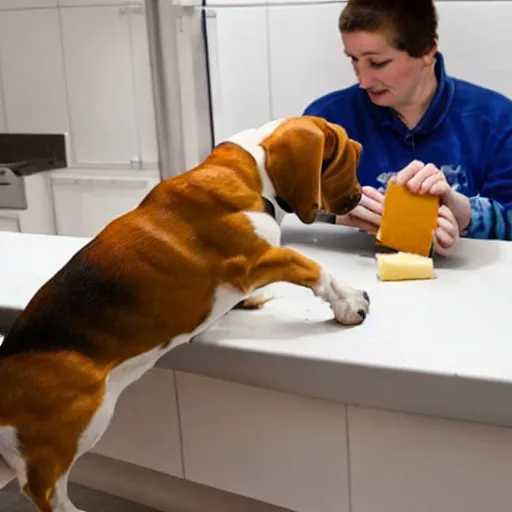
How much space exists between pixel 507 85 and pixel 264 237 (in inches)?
30.7

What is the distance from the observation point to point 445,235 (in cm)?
79

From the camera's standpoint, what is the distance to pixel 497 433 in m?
0.57

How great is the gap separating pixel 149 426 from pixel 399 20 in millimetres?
654

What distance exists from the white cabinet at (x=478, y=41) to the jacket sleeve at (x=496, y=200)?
16cm

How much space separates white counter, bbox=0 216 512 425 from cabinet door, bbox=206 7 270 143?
60cm

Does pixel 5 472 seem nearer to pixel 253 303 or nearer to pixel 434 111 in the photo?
pixel 253 303

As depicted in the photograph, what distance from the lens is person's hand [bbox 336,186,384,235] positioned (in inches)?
33.6

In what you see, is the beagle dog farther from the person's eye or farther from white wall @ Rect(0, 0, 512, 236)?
white wall @ Rect(0, 0, 512, 236)

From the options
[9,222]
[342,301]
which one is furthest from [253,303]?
[9,222]

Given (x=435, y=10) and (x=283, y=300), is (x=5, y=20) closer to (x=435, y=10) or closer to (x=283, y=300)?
(x=435, y=10)

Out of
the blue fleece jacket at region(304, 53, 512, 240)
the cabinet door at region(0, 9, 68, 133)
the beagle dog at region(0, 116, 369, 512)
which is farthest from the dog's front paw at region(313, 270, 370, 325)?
the cabinet door at region(0, 9, 68, 133)

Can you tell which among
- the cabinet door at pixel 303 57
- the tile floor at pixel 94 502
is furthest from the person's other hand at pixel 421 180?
the cabinet door at pixel 303 57

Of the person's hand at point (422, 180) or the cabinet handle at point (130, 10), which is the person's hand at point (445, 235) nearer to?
the person's hand at point (422, 180)

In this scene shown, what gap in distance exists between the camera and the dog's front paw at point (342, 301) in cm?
64
